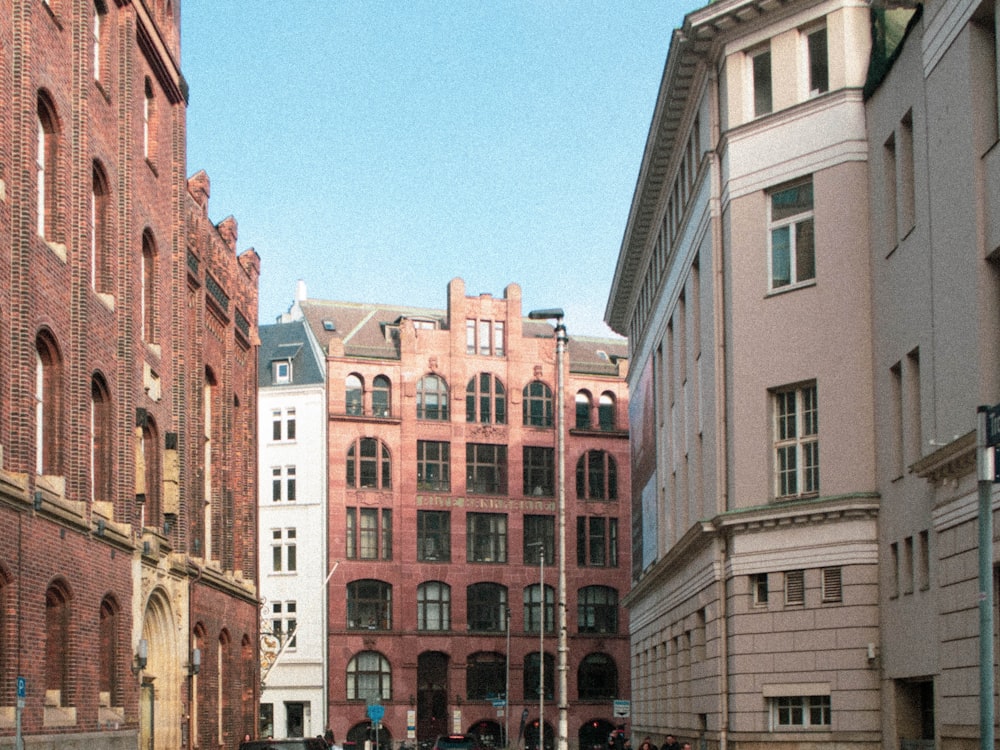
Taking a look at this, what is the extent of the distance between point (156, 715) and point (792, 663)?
1600cm

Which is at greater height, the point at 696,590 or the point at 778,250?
the point at 778,250

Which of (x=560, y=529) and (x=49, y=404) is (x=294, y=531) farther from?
(x=49, y=404)

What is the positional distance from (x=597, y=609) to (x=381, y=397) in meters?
16.5

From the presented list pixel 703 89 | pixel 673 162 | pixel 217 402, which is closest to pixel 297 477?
pixel 217 402

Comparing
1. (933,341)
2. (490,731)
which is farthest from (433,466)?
(933,341)

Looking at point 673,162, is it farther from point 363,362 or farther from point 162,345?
point 363,362

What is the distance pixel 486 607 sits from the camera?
285 ft

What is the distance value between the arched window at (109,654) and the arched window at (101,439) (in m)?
2.22

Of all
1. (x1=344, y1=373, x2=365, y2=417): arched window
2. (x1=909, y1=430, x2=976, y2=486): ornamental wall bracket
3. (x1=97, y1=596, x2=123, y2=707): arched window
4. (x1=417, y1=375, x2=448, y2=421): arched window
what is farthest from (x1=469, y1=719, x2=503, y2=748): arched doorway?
(x1=909, y1=430, x2=976, y2=486): ornamental wall bracket

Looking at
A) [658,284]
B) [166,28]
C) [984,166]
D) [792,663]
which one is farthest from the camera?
[658,284]

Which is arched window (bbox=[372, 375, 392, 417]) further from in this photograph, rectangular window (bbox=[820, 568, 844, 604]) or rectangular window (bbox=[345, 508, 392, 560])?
rectangular window (bbox=[820, 568, 844, 604])

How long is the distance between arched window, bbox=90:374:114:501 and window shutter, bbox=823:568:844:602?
1448 cm

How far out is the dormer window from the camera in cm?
8806

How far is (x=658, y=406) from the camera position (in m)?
51.9
